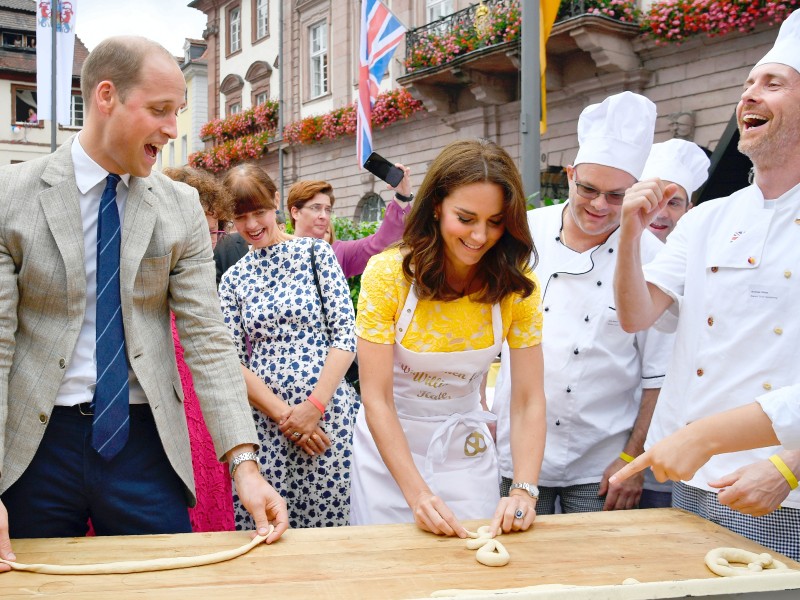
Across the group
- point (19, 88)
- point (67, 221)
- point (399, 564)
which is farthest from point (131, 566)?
point (19, 88)

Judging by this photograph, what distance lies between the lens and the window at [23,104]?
4250 centimetres

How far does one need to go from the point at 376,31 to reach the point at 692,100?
5.16 metres

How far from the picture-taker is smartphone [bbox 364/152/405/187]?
362cm

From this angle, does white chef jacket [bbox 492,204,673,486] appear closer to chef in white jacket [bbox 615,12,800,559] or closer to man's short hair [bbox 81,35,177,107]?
chef in white jacket [bbox 615,12,800,559]

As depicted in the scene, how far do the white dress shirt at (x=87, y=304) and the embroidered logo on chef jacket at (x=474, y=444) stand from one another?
95cm

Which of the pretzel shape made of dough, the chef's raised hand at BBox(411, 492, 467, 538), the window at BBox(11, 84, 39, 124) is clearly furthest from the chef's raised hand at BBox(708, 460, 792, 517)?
the window at BBox(11, 84, 39, 124)

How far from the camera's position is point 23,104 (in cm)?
4331

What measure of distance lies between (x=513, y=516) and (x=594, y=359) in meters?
0.82

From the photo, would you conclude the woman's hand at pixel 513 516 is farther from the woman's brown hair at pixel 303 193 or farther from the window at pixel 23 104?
the window at pixel 23 104

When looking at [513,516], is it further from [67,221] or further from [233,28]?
[233,28]

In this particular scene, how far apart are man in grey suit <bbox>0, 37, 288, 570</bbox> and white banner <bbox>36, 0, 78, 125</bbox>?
49.8 feet

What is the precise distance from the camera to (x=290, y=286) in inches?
127

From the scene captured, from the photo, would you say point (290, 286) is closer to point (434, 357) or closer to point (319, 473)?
point (319, 473)

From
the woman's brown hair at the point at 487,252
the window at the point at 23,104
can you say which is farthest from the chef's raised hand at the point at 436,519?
the window at the point at 23,104
